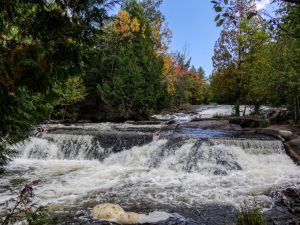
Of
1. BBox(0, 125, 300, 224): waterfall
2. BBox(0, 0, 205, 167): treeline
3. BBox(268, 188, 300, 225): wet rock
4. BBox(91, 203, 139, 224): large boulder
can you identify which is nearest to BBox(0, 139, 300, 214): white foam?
BBox(0, 125, 300, 224): waterfall

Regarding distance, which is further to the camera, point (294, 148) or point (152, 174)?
point (294, 148)

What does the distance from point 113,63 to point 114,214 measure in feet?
68.2

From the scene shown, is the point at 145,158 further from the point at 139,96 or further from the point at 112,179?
the point at 139,96

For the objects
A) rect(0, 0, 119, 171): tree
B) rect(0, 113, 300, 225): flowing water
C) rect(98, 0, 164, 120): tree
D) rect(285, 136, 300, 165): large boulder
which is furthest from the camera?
rect(98, 0, 164, 120): tree

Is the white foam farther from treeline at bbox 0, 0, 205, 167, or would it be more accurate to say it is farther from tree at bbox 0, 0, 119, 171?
tree at bbox 0, 0, 119, 171

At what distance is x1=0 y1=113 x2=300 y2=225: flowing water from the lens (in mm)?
7340

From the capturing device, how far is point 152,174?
10789mm

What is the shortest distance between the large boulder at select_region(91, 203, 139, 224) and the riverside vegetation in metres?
2.13

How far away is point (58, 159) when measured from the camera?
13805 millimetres

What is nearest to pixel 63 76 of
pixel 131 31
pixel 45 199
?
pixel 45 199

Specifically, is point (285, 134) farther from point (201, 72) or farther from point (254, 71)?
point (201, 72)

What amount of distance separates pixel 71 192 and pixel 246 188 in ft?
15.2

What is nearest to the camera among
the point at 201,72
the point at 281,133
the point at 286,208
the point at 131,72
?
the point at 286,208

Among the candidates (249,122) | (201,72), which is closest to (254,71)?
(249,122)
